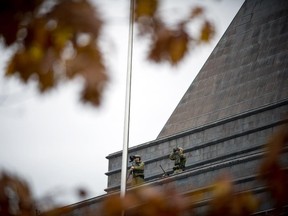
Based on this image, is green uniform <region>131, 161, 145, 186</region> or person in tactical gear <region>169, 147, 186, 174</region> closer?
person in tactical gear <region>169, 147, 186, 174</region>

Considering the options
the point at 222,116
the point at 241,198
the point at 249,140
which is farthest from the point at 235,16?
the point at 241,198

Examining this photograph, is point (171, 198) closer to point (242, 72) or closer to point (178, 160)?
point (178, 160)

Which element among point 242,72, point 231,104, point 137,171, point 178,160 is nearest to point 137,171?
point 137,171

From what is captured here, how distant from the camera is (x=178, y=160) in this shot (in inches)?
1086

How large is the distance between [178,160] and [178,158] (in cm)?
6

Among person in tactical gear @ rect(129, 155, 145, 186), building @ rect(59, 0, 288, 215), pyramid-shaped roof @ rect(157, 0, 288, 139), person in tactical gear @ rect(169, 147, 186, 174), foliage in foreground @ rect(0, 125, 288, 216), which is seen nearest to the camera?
foliage in foreground @ rect(0, 125, 288, 216)

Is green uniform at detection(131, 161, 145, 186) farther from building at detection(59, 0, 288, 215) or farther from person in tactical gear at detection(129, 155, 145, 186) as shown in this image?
building at detection(59, 0, 288, 215)

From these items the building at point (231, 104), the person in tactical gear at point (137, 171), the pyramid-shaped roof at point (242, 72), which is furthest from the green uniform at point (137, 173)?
Result: the pyramid-shaped roof at point (242, 72)

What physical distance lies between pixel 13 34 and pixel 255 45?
2496 centimetres

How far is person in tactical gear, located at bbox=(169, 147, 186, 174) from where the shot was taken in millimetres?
27234

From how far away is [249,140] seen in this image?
28703 millimetres

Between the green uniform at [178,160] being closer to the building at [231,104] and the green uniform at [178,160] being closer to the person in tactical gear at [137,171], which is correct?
the building at [231,104]

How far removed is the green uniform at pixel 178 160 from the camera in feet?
89.7

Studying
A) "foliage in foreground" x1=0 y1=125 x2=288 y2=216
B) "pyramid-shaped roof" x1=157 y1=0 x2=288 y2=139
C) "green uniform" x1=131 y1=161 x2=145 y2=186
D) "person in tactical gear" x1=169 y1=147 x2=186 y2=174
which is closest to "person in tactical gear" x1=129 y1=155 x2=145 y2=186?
"green uniform" x1=131 y1=161 x2=145 y2=186
